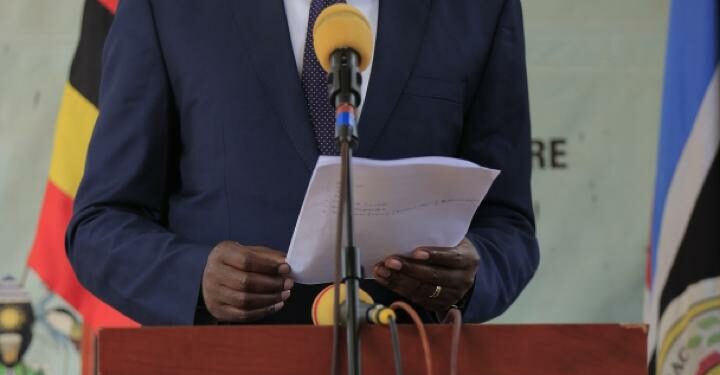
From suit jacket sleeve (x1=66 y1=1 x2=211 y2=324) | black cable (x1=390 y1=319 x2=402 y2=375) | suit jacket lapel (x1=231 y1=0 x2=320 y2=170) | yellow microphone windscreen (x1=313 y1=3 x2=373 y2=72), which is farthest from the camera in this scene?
suit jacket lapel (x1=231 y1=0 x2=320 y2=170)

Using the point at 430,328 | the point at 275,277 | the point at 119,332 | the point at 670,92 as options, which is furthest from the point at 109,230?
the point at 670,92

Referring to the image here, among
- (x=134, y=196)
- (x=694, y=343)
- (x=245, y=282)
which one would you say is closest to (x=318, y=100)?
(x=134, y=196)

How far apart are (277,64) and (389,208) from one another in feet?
1.83

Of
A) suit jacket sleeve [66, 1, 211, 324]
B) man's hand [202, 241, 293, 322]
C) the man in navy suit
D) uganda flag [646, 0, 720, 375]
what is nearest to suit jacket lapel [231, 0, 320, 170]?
the man in navy suit

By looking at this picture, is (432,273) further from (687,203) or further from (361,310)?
(687,203)

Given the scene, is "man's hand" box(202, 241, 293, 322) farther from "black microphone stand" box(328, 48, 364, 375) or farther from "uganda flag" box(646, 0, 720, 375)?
"uganda flag" box(646, 0, 720, 375)

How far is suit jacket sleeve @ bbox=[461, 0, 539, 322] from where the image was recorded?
1633 mm

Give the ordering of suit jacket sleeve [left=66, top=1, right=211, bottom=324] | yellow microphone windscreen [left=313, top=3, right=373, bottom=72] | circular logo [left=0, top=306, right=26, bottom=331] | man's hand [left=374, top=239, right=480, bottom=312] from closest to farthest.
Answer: yellow microphone windscreen [left=313, top=3, right=373, bottom=72], man's hand [left=374, top=239, right=480, bottom=312], suit jacket sleeve [left=66, top=1, right=211, bottom=324], circular logo [left=0, top=306, right=26, bottom=331]

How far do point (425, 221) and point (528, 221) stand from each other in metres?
0.59

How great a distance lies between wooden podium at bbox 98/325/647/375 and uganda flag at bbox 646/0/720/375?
1.48 meters

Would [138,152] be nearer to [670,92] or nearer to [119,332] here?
[119,332]

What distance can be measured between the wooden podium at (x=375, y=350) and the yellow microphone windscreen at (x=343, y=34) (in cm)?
29

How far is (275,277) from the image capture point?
1244 millimetres

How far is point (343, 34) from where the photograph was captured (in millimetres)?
1040
